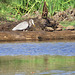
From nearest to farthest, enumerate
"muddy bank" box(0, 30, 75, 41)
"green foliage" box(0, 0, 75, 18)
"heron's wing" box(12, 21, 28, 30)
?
"muddy bank" box(0, 30, 75, 41) → "heron's wing" box(12, 21, 28, 30) → "green foliage" box(0, 0, 75, 18)

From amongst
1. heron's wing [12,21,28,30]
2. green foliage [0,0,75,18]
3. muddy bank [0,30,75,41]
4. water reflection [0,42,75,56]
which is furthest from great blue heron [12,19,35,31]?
water reflection [0,42,75,56]

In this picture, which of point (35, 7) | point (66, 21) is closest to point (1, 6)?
point (35, 7)

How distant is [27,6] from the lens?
22.2 meters

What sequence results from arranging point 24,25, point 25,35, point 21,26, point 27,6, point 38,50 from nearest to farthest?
1. point 38,50
2. point 25,35
3. point 21,26
4. point 24,25
5. point 27,6

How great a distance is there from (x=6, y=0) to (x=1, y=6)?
1.21 metres

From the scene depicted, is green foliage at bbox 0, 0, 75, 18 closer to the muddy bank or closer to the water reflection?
the muddy bank

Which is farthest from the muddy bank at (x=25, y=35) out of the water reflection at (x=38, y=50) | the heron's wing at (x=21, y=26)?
the water reflection at (x=38, y=50)

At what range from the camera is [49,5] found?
20688 mm

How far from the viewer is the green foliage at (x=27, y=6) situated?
2141 cm

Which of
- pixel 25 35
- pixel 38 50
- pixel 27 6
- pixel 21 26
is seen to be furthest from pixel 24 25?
pixel 38 50

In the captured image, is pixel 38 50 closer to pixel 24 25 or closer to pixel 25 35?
pixel 25 35

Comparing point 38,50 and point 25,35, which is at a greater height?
point 38,50

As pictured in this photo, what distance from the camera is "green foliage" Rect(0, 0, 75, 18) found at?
2141 centimetres

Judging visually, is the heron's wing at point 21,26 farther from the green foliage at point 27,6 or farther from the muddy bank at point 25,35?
the green foliage at point 27,6
